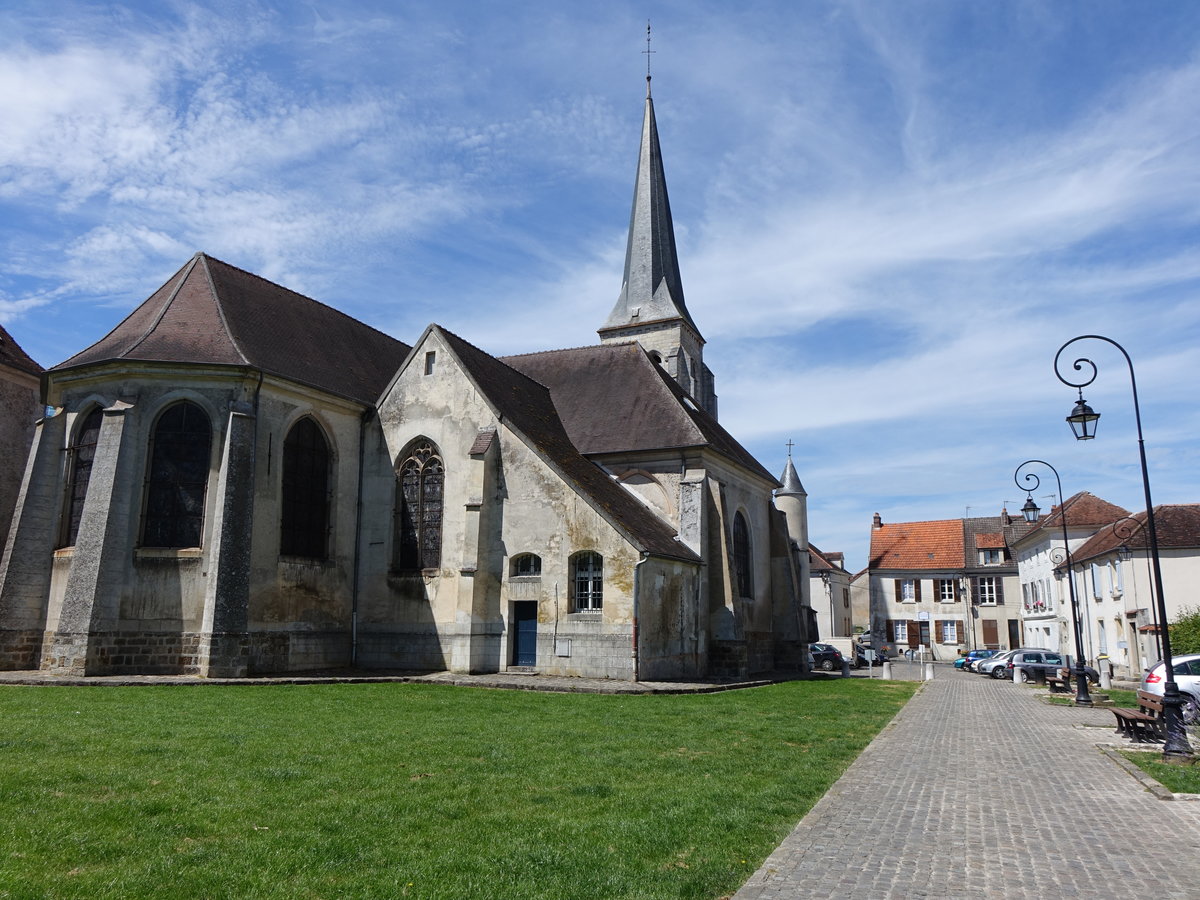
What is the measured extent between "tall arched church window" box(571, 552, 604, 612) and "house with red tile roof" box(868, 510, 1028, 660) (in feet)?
126

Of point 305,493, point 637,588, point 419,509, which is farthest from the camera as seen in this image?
point 419,509

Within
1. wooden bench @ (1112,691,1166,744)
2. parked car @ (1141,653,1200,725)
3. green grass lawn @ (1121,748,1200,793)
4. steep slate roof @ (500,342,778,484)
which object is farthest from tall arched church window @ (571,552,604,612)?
green grass lawn @ (1121,748,1200,793)

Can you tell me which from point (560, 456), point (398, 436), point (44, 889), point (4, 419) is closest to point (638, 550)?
point (560, 456)

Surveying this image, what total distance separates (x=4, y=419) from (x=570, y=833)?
94.6 ft

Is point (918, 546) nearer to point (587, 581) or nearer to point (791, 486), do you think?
point (791, 486)

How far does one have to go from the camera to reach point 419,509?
84.8 ft

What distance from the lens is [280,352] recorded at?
25.0m

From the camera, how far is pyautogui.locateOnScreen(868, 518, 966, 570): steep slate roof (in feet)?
187

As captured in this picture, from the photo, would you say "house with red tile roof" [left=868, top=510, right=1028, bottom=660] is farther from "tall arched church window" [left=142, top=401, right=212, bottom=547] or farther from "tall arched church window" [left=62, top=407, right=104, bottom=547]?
"tall arched church window" [left=62, top=407, right=104, bottom=547]

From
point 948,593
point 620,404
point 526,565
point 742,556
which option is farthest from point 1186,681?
point 948,593

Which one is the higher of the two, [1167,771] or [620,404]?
[620,404]

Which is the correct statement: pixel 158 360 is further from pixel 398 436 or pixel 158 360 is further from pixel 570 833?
pixel 570 833

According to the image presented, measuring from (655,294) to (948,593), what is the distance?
27248mm

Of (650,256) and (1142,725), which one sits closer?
(1142,725)
